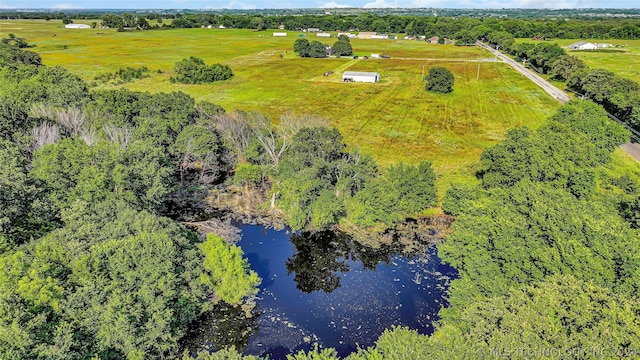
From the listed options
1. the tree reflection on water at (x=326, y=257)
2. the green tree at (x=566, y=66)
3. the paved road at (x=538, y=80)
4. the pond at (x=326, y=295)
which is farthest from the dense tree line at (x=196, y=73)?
the green tree at (x=566, y=66)

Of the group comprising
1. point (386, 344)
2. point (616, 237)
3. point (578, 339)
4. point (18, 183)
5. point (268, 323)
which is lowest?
point (268, 323)

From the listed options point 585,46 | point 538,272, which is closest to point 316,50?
point 585,46

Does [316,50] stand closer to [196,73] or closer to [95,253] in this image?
[196,73]

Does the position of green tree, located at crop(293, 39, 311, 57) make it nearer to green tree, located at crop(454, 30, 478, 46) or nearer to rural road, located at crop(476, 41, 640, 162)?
rural road, located at crop(476, 41, 640, 162)

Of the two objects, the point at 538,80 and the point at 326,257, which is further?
the point at 538,80

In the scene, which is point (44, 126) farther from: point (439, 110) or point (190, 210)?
point (439, 110)

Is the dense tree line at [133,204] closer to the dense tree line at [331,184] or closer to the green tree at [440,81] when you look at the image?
the dense tree line at [331,184]

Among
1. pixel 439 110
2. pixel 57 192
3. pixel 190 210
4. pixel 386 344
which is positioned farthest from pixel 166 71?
pixel 386 344
